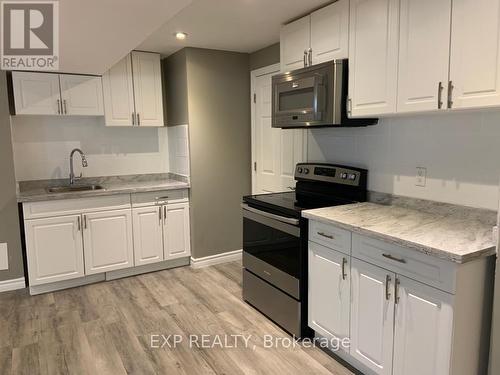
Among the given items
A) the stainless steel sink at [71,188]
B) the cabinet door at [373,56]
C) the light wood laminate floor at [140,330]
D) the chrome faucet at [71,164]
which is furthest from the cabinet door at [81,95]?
the cabinet door at [373,56]

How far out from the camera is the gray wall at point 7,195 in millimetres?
3197

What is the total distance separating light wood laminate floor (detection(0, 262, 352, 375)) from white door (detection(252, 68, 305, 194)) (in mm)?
1069

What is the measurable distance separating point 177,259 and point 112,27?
8.14ft

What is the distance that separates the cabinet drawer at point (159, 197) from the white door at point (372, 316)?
2.26 metres

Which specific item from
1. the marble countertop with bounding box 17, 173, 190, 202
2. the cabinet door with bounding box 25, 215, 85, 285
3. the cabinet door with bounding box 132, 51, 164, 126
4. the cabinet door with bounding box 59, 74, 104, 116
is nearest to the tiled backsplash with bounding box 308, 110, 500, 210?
the marble countertop with bounding box 17, 173, 190, 202

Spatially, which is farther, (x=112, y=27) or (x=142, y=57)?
(x=142, y=57)

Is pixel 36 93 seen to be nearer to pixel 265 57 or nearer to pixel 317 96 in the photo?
pixel 265 57

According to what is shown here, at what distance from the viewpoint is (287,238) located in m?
2.50

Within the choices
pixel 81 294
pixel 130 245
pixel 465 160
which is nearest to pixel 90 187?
pixel 130 245

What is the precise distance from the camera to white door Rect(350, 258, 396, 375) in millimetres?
1874

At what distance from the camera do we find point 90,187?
12.3 ft

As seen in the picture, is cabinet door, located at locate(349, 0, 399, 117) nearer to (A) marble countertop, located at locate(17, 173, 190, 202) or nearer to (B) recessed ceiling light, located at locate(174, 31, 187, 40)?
(B) recessed ceiling light, located at locate(174, 31, 187, 40)

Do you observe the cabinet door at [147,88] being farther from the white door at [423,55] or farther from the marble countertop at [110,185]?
the white door at [423,55]

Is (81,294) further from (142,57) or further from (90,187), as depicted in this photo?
(142,57)
